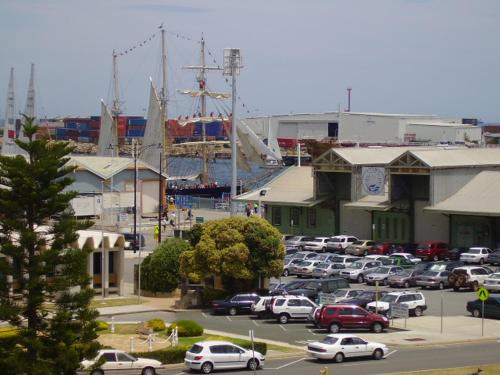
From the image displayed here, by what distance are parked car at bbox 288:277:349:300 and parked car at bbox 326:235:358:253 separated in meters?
16.7

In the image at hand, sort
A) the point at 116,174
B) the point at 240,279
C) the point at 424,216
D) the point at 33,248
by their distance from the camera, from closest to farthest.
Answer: the point at 33,248, the point at 240,279, the point at 424,216, the point at 116,174

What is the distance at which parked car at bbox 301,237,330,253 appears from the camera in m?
68.7

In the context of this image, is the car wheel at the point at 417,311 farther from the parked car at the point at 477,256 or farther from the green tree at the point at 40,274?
the green tree at the point at 40,274

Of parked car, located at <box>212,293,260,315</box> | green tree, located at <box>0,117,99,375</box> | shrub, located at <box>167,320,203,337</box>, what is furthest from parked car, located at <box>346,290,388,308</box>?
green tree, located at <box>0,117,99,375</box>

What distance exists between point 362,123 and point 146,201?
82.3m

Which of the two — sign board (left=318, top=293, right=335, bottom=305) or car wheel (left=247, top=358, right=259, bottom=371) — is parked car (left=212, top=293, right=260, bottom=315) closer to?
sign board (left=318, top=293, right=335, bottom=305)

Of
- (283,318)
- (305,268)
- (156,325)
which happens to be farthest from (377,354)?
(305,268)

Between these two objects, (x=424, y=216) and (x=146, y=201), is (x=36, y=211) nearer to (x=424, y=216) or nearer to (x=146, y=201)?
(x=424, y=216)

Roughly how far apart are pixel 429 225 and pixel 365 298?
2181 cm

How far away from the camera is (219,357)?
3509 cm

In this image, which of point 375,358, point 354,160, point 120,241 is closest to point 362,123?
point 354,160

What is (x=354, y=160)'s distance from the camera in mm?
72125

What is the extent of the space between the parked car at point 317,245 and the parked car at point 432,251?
6.52 m

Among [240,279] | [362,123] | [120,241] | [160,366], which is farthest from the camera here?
[362,123]
